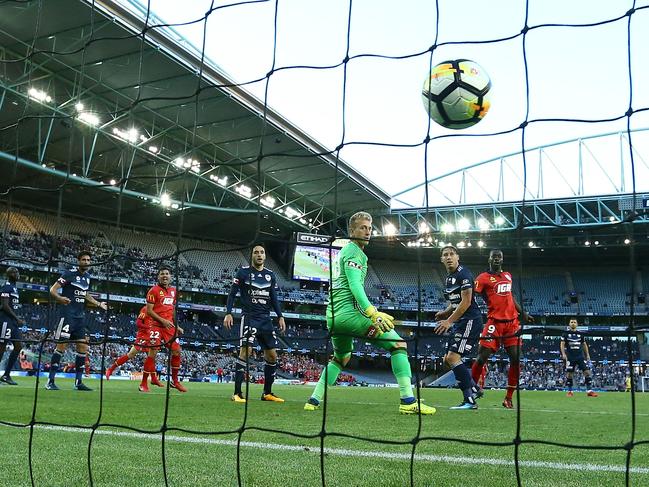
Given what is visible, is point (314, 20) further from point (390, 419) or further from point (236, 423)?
point (390, 419)

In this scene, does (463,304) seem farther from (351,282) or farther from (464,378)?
(351,282)

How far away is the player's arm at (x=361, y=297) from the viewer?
15.5 ft

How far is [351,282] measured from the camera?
5.02m

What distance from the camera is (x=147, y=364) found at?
8.84 metres

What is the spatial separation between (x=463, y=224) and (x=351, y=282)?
30769 mm

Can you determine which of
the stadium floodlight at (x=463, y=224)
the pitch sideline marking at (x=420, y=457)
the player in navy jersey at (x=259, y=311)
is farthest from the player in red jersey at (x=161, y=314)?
the stadium floodlight at (x=463, y=224)

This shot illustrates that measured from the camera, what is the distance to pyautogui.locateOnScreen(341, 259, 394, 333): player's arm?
4.73 m

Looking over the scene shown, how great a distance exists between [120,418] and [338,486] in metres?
2.84

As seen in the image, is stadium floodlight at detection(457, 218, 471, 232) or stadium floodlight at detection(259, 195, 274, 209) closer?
stadium floodlight at detection(259, 195, 274, 209)

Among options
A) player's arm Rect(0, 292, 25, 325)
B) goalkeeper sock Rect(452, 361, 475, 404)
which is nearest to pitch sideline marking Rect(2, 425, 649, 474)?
goalkeeper sock Rect(452, 361, 475, 404)

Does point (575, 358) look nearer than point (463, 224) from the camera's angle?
Yes

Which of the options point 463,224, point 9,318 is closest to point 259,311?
point 9,318

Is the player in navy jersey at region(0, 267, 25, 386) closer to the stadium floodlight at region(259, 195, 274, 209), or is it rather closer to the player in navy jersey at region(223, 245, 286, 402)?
the player in navy jersey at region(223, 245, 286, 402)

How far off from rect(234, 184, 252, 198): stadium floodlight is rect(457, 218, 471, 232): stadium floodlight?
488 inches
